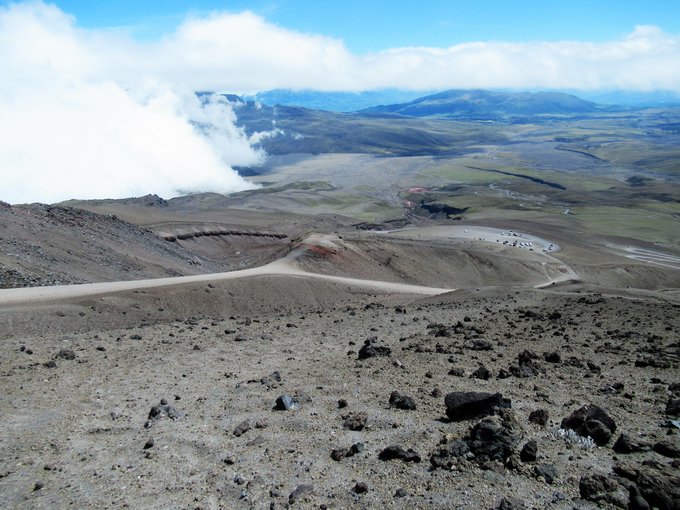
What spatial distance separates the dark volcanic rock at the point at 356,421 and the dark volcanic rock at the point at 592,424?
14.0ft

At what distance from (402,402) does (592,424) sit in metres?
4.18

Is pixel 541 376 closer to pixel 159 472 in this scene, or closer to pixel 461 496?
pixel 461 496

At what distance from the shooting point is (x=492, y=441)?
9.95 meters

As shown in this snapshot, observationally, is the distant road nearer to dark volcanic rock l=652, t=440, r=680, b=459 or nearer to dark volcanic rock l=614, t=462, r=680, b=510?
dark volcanic rock l=614, t=462, r=680, b=510

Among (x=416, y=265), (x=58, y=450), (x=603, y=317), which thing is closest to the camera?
(x=58, y=450)

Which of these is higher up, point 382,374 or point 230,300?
point 382,374

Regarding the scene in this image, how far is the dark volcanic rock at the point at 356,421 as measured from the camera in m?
11.8

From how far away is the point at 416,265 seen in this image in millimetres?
54500

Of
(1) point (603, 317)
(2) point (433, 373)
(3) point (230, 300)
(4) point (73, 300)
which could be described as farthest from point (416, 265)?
(2) point (433, 373)

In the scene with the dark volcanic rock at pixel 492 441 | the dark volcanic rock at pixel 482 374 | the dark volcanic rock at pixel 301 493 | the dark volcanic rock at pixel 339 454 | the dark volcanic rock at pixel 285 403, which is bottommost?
the dark volcanic rock at pixel 482 374

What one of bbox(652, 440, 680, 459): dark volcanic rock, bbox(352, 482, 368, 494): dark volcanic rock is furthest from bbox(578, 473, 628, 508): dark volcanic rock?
bbox(352, 482, 368, 494): dark volcanic rock

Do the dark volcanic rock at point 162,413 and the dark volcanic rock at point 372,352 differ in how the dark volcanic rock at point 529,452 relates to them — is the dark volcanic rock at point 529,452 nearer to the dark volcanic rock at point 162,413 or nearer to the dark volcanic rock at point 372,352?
the dark volcanic rock at point 372,352

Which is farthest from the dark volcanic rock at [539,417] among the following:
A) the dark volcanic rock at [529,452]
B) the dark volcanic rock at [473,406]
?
the dark volcanic rock at [529,452]

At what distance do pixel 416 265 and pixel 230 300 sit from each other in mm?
25703
